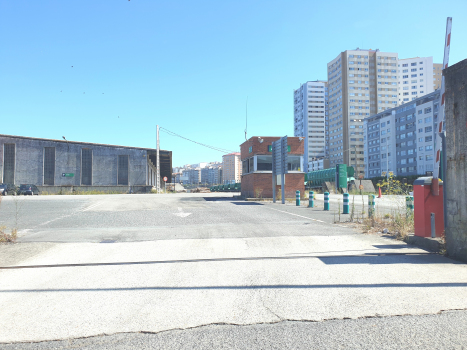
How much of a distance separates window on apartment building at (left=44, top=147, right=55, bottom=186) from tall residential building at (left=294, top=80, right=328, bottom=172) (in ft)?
392

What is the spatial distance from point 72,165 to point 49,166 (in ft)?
9.43

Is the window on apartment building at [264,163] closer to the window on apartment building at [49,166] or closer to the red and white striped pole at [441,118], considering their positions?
the red and white striped pole at [441,118]

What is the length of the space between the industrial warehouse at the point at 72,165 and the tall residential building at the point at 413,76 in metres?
120

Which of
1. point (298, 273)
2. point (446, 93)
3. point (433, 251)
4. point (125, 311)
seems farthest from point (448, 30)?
point (125, 311)

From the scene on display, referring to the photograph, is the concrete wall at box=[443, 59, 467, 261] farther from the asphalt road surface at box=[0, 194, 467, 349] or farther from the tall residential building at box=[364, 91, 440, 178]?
the tall residential building at box=[364, 91, 440, 178]

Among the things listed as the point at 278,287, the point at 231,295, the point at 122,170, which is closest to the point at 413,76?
the point at 122,170

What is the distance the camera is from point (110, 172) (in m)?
48.4

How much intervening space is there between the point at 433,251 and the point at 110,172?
47695 mm

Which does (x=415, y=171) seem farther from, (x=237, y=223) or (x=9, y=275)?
(x=9, y=275)

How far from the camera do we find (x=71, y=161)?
4647 cm

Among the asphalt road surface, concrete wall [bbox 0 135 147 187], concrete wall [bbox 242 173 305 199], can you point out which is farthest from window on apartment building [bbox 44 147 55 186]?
the asphalt road surface

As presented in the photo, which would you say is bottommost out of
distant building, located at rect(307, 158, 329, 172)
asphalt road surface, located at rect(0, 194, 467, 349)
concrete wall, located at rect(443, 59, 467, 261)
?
asphalt road surface, located at rect(0, 194, 467, 349)

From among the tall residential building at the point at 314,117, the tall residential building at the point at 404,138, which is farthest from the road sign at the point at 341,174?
the tall residential building at the point at 314,117

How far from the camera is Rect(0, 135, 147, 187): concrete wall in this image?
44.1 meters
